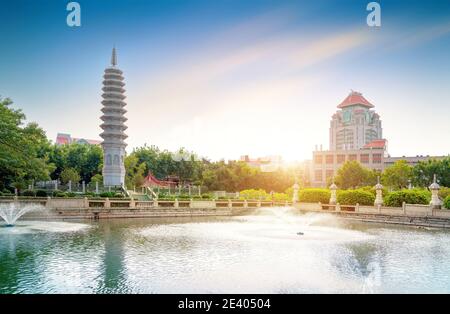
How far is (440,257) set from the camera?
15.5 metres

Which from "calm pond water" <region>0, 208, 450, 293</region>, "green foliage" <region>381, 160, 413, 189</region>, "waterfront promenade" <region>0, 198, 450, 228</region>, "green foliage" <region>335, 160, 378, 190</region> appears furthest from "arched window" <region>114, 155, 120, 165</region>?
"green foliage" <region>381, 160, 413, 189</region>

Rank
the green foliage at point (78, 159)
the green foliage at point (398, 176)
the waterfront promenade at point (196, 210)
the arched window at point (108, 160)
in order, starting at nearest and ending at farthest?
the waterfront promenade at point (196, 210) → the arched window at point (108, 160) → the green foliage at point (78, 159) → the green foliage at point (398, 176)

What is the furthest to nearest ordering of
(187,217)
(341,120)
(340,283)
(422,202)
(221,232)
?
(341,120) → (187,217) → (422,202) → (221,232) → (340,283)

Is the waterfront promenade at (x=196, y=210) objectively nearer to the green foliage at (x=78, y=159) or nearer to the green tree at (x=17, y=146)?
the green tree at (x=17, y=146)

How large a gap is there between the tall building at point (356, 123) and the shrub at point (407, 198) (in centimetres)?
8767

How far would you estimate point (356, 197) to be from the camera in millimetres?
34656

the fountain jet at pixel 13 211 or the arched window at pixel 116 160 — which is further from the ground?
the arched window at pixel 116 160

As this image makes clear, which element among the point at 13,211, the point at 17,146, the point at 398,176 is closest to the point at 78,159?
the point at 17,146

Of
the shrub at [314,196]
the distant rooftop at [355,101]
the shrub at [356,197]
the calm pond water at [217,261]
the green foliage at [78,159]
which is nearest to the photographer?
the calm pond water at [217,261]

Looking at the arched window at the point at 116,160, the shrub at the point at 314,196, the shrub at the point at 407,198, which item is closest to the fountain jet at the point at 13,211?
the arched window at the point at 116,160

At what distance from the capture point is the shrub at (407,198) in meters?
30.1
